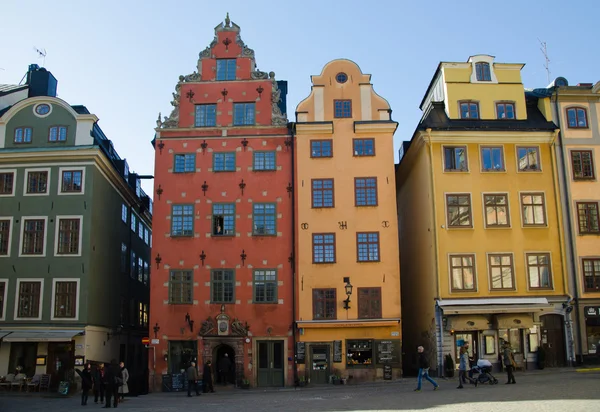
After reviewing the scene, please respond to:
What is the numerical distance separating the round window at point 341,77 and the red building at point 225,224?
11.7ft

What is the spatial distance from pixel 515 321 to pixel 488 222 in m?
5.38

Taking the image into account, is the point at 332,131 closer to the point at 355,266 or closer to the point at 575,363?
the point at 355,266

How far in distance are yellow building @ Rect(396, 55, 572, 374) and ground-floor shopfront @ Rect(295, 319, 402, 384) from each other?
88.7 inches

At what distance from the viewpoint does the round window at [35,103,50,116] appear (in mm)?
36344

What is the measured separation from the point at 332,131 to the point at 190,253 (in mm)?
10252

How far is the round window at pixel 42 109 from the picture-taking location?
36.3 m

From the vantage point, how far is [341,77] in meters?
36.4

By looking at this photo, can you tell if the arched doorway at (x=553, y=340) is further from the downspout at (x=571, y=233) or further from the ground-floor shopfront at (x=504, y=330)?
the downspout at (x=571, y=233)

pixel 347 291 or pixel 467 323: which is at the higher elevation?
pixel 347 291

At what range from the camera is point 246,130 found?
3606cm

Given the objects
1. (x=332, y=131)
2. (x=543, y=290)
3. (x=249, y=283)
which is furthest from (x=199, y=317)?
(x=543, y=290)

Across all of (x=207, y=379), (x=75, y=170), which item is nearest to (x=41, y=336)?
(x=207, y=379)

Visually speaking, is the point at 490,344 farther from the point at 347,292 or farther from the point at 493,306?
the point at 347,292

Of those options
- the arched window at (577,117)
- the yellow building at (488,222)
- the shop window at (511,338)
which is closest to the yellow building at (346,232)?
the yellow building at (488,222)
